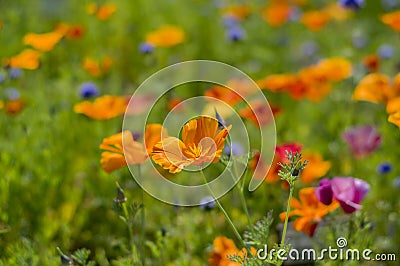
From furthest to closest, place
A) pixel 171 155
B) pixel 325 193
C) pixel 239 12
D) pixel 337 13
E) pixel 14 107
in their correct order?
pixel 337 13 < pixel 239 12 < pixel 14 107 < pixel 325 193 < pixel 171 155

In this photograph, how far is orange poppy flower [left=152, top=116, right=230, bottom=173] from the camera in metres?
1.15

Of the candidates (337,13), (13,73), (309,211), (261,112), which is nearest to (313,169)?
(261,112)

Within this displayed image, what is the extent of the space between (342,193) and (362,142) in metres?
0.65

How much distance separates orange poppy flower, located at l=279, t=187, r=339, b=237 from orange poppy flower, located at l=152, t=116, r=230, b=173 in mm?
325

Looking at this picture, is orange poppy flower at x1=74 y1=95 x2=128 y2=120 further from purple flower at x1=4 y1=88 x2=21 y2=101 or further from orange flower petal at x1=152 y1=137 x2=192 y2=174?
orange flower petal at x1=152 y1=137 x2=192 y2=174

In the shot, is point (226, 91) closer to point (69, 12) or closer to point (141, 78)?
point (141, 78)

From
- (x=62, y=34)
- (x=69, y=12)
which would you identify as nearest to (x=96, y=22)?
(x=69, y=12)

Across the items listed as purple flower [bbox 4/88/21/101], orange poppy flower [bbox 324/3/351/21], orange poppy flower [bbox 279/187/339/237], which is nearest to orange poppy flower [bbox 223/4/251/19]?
orange poppy flower [bbox 324/3/351/21]

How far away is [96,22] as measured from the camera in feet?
10.4

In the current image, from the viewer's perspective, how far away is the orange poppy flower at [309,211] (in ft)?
4.68

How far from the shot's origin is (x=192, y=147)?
119 cm

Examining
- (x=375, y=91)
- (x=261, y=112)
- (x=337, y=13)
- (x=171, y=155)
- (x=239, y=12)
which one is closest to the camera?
(x=171, y=155)

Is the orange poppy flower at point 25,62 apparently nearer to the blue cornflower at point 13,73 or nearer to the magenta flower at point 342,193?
the blue cornflower at point 13,73

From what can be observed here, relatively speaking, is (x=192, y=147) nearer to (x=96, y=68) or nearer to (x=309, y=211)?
(x=309, y=211)
